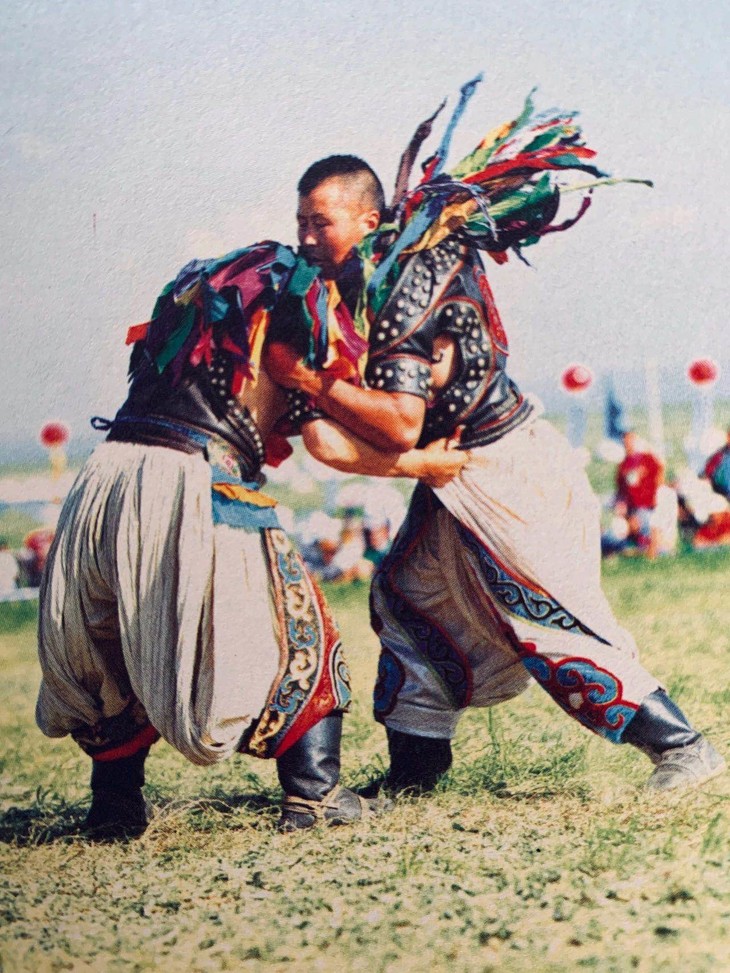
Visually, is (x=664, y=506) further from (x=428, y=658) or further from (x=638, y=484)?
(x=428, y=658)

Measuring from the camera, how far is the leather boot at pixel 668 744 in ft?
11.9

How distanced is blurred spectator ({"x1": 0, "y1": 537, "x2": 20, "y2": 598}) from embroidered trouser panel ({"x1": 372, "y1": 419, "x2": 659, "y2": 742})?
105 centimetres

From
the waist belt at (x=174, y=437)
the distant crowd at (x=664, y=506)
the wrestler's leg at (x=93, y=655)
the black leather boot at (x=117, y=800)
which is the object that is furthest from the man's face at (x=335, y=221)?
the black leather boot at (x=117, y=800)

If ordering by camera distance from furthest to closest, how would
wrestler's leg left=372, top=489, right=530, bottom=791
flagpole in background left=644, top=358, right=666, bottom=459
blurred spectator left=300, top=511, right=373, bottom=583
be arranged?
blurred spectator left=300, top=511, right=373, bottom=583, flagpole in background left=644, top=358, right=666, bottom=459, wrestler's leg left=372, top=489, right=530, bottom=791

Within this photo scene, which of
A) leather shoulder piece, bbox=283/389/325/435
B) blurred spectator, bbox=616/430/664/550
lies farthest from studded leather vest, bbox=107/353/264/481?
blurred spectator, bbox=616/430/664/550

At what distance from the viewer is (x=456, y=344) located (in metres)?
3.65

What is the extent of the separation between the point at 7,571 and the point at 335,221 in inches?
55.9

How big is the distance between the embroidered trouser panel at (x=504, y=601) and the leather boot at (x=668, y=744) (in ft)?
0.17

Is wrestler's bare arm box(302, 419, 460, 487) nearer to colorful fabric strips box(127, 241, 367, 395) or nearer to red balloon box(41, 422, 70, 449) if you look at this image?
colorful fabric strips box(127, 241, 367, 395)

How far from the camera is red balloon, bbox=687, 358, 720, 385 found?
12.8ft

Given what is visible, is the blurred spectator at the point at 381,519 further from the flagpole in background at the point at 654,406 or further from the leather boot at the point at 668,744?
the leather boot at the point at 668,744

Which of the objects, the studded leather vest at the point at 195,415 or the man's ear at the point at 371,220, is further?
the man's ear at the point at 371,220

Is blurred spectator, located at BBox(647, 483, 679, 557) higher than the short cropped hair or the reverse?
the reverse

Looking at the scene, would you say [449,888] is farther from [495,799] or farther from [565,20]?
[565,20]
